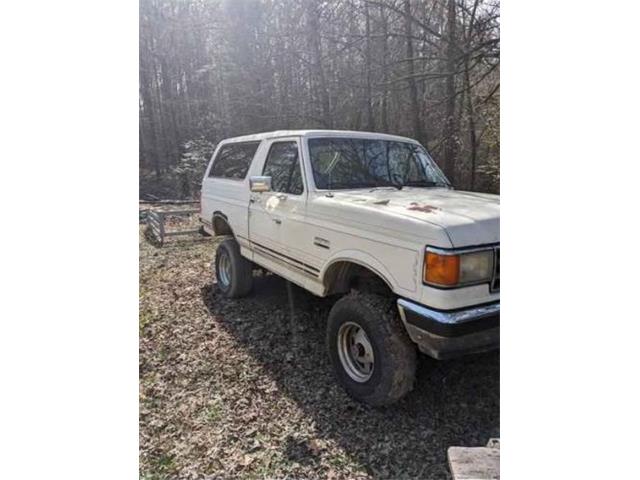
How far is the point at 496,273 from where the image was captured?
4.95ft

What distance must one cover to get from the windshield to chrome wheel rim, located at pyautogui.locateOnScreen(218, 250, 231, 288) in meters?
1.37

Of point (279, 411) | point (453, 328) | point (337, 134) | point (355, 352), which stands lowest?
point (279, 411)

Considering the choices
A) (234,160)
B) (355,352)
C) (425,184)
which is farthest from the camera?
(234,160)

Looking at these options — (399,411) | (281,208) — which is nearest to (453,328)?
(399,411)

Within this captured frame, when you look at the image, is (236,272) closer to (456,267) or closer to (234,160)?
(234,160)

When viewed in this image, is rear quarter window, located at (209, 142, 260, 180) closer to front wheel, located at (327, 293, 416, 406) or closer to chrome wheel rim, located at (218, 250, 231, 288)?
chrome wheel rim, located at (218, 250, 231, 288)

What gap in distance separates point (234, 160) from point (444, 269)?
6.88ft

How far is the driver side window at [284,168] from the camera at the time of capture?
2.32 m

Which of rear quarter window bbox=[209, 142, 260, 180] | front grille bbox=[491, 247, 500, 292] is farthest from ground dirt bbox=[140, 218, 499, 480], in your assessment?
rear quarter window bbox=[209, 142, 260, 180]

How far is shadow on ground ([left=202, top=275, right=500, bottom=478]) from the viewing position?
62.5 inches

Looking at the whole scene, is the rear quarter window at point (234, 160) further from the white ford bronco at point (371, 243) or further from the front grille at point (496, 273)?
the front grille at point (496, 273)
